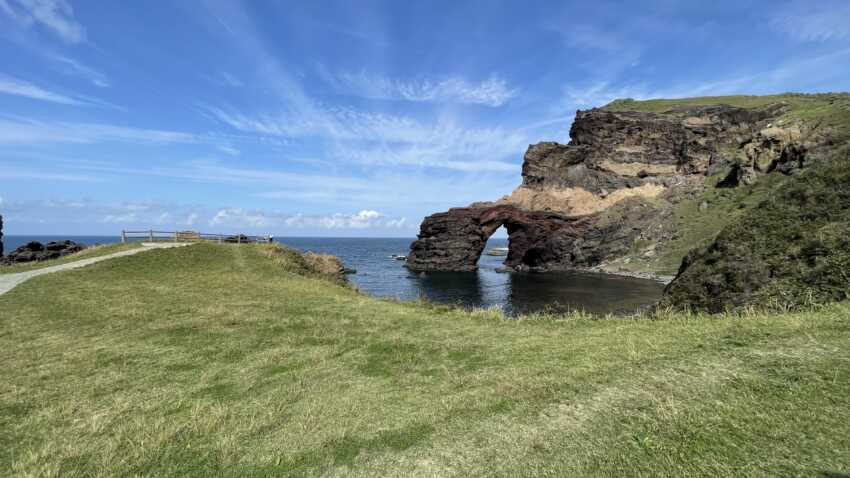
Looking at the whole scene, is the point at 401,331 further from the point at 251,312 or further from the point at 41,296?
the point at 41,296

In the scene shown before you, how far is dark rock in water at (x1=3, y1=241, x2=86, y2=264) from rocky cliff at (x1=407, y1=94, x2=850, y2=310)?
6222 cm

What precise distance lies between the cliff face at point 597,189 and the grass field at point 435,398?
7744cm

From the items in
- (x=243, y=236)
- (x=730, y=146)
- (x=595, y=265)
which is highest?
(x=730, y=146)

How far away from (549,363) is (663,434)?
11.7 ft

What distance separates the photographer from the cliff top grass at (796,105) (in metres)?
60.8

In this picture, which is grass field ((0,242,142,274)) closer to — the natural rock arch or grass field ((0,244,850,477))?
grass field ((0,244,850,477))

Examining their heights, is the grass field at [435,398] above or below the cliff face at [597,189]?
below

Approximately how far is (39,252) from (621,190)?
106940 mm

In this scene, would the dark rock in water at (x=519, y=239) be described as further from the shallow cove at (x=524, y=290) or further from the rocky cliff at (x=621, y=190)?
the shallow cove at (x=524, y=290)

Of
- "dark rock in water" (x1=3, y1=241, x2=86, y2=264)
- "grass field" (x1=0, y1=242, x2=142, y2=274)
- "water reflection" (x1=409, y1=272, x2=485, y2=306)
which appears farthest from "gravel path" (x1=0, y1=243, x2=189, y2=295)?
"dark rock in water" (x1=3, y1=241, x2=86, y2=264)

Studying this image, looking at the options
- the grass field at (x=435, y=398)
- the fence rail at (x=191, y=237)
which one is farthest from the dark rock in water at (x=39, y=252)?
the grass field at (x=435, y=398)

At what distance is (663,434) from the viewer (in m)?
5.27

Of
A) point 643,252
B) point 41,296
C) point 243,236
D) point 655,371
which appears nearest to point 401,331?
point 655,371

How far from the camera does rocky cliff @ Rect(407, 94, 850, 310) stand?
75.9m
